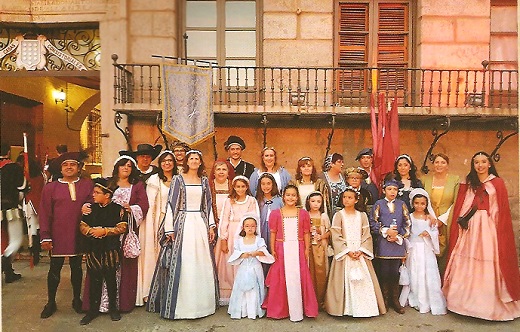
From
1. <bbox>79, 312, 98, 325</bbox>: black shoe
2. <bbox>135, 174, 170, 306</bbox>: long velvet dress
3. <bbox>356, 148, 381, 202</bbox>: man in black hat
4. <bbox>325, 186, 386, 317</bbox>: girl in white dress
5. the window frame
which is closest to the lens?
<bbox>79, 312, 98, 325</bbox>: black shoe

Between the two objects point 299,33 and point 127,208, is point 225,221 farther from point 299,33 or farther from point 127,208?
point 299,33

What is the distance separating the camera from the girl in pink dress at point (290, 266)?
4.81 meters

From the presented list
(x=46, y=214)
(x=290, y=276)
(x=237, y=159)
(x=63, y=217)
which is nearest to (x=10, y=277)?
(x=46, y=214)

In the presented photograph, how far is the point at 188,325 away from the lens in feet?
15.4

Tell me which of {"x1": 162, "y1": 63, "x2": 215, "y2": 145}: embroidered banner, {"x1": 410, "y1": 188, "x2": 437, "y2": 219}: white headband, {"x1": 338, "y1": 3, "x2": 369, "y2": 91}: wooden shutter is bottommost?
{"x1": 410, "y1": 188, "x2": 437, "y2": 219}: white headband

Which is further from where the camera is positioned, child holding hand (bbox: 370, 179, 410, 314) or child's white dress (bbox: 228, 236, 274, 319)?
child holding hand (bbox: 370, 179, 410, 314)

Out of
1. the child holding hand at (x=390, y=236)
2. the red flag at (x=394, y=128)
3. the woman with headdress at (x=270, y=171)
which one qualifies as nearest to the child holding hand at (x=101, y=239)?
the woman with headdress at (x=270, y=171)

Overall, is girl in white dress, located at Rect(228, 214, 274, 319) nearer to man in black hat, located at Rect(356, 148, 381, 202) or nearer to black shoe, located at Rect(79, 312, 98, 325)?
black shoe, located at Rect(79, 312, 98, 325)

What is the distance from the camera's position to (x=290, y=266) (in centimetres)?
486

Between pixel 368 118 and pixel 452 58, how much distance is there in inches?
71.2

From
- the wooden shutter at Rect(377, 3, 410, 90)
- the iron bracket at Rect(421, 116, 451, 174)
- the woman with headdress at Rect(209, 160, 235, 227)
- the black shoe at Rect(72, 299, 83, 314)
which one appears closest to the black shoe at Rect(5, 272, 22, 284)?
the black shoe at Rect(72, 299, 83, 314)

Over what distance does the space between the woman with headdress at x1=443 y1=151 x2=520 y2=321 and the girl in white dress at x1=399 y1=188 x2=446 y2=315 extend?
0.57 feet

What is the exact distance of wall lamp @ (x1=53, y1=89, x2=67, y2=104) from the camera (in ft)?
35.7

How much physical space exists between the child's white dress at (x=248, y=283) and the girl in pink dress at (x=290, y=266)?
92mm
